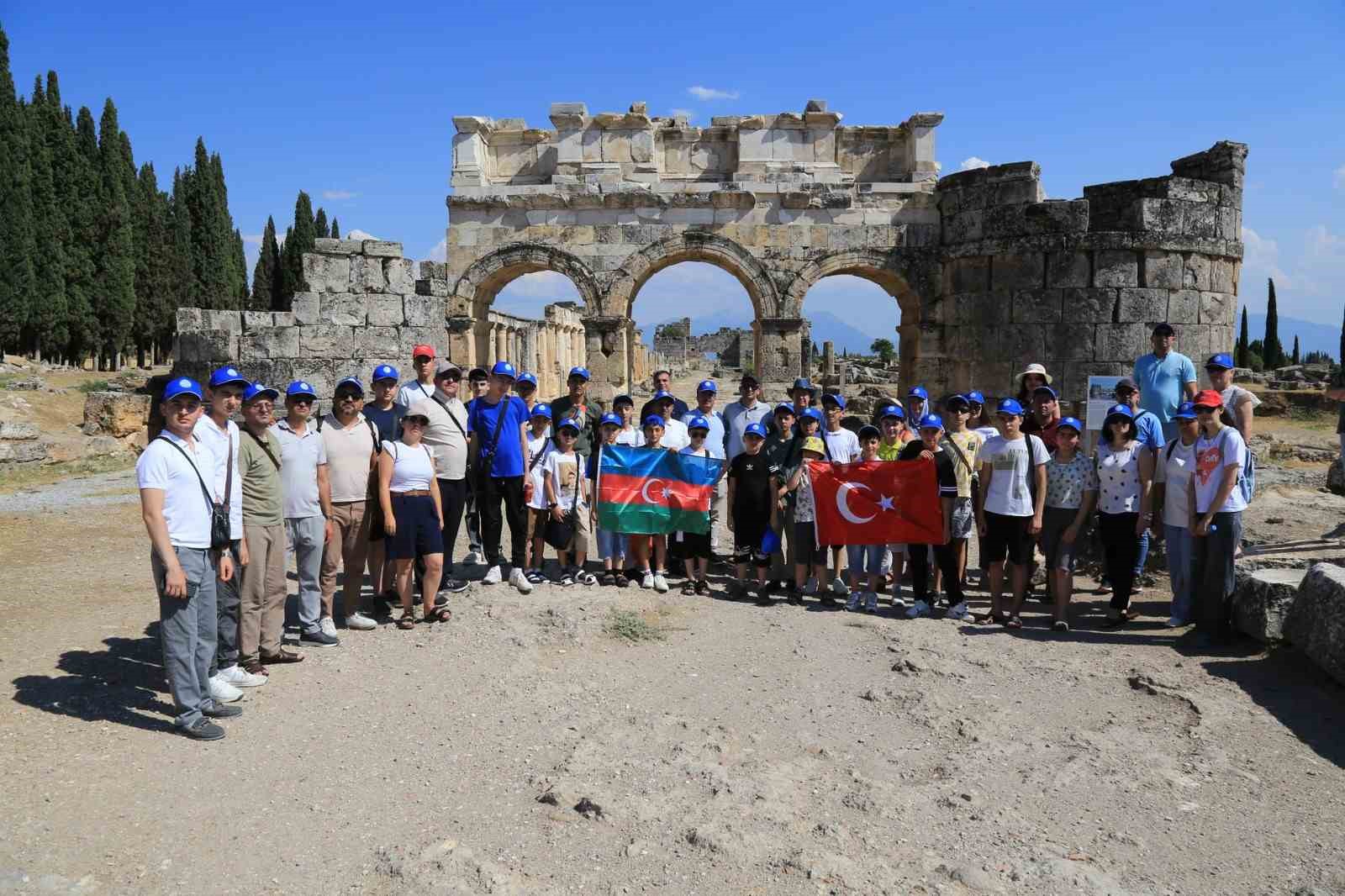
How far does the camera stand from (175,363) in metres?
8.67

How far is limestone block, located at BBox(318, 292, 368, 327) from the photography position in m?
8.80

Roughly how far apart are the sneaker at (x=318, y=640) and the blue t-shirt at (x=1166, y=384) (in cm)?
723

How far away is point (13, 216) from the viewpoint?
2967 centimetres

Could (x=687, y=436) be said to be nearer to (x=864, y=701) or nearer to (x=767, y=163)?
(x=864, y=701)

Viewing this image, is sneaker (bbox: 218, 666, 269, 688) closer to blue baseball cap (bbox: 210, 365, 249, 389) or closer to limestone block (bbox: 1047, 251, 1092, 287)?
blue baseball cap (bbox: 210, 365, 249, 389)

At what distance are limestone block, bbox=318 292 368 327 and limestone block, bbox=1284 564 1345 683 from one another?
320 inches

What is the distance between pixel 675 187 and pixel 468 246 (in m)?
3.81

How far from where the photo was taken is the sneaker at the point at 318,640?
6.01 metres

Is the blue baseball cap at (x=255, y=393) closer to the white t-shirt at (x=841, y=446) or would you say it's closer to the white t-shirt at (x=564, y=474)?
the white t-shirt at (x=564, y=474)

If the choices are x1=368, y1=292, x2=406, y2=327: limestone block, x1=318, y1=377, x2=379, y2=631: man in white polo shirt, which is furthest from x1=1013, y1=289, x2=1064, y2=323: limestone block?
x1=318, y1=377, x2=379, y2=631: man in white polo shirt

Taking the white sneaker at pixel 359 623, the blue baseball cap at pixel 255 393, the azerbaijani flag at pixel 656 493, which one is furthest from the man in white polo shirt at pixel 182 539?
the azerbaijani flag at pixel 656 493

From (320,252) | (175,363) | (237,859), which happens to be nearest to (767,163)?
(320,252)

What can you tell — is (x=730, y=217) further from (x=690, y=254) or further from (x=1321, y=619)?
(x=1321, y=619)

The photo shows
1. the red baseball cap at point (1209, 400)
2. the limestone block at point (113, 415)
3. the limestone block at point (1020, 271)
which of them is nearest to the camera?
the red baseball cap at point (1209, 400)
